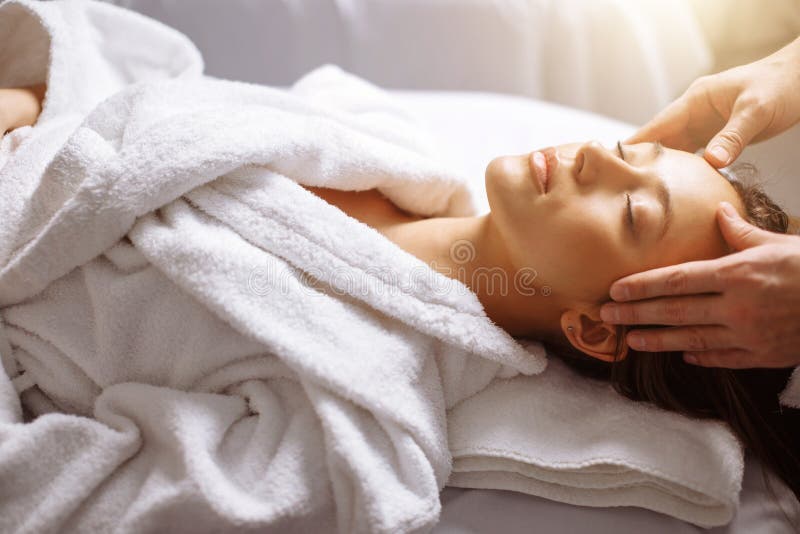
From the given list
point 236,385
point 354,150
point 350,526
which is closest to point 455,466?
point 350,526

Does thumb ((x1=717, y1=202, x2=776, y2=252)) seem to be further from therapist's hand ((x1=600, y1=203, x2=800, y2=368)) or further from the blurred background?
the blurred background

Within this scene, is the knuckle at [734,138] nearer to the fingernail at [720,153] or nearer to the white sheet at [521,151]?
the fingernail at [720,153]

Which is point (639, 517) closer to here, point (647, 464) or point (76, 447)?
point (647, 464)

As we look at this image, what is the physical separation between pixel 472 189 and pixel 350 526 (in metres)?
0.61

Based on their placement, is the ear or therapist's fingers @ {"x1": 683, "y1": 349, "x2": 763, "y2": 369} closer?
therapist's fingers @ {"x1": 683, "y1": 349, "x2": 763, "y2": 369}

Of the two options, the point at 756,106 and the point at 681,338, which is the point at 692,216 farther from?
the point at 756,106

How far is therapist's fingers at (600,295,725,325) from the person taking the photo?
0.73 meters

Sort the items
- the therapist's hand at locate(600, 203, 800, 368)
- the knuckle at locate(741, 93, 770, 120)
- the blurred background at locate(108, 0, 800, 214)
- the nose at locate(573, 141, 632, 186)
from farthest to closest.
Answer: the blurred background at locate(108, 0, 800, 214)
the knuckle at locate(741, 93, 770, 120)
the nose at locate(573, 141, 632, 186)
the therapist's hand at locate(600, 203, 800, 368)

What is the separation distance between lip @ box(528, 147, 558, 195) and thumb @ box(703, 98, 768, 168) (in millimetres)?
224

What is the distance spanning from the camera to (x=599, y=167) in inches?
32.7

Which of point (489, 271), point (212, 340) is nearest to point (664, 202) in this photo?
point (489, 271)

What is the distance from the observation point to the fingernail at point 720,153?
868mm

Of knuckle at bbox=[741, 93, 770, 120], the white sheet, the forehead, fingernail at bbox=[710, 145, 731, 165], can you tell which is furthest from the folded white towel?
knuckle at bbox=[741, 93, 770, 120]

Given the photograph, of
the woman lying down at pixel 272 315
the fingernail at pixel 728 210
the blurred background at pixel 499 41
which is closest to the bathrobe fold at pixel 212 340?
the woman lying down at pixel 272 315
